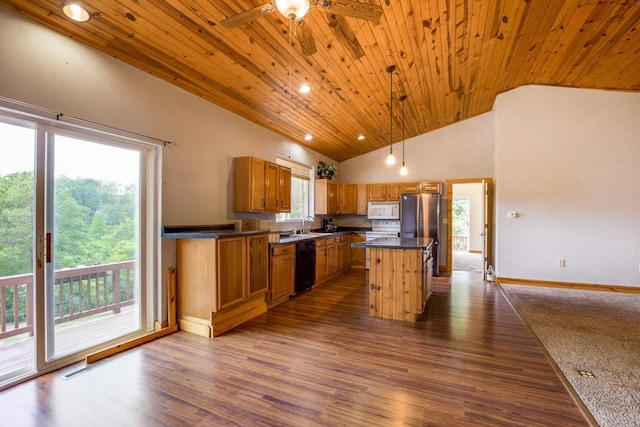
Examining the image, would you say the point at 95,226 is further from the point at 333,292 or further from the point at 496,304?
the point at 496,304

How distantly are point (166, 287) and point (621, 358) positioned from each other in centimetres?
446

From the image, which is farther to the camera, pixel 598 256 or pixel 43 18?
pixel 598 256

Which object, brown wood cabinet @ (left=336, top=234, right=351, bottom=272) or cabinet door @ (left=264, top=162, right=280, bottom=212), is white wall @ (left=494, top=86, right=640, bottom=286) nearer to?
brown wood cabinet @ (left=336, top=234, right=351, bottom=272)

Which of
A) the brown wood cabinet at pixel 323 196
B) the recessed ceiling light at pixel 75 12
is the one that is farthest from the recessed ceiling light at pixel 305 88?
the brown wood cabinet at pixel 323 196

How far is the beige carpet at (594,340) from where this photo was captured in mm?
2007

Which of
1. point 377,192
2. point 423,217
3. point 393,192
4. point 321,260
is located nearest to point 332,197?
point 377,192

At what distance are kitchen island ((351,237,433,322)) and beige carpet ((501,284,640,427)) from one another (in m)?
1.30

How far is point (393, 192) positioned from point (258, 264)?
14.1 feet

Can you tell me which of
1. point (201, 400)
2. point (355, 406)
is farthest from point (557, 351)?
point (201, 400)

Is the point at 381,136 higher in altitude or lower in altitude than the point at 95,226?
higher

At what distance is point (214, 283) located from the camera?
3064 millimetres

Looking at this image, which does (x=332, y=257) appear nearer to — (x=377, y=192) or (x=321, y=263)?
(x=321, y=263)

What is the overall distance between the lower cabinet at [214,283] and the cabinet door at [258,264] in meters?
0.02

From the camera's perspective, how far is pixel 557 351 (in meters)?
2.73
